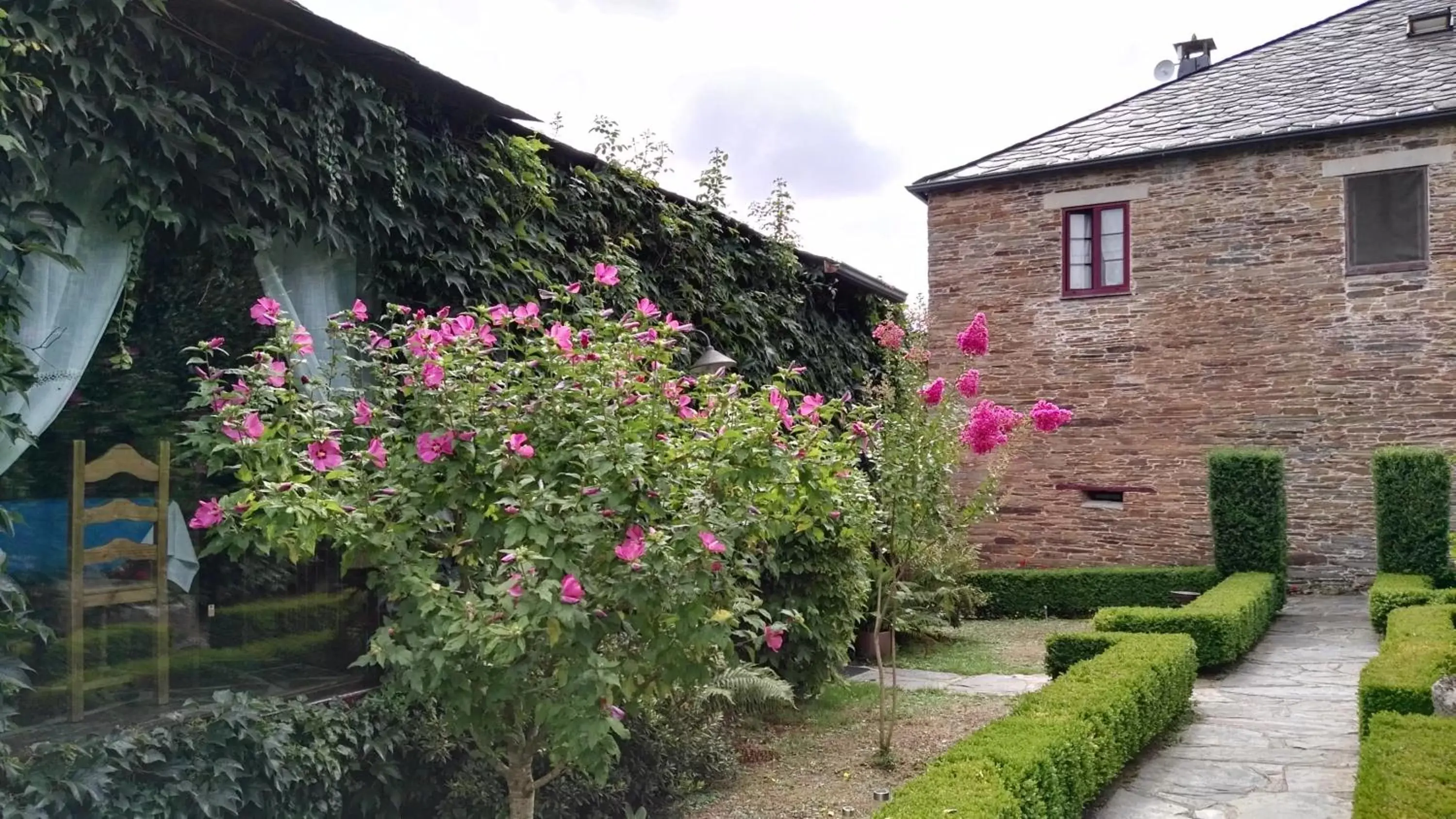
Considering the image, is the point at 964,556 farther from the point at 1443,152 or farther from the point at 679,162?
the point at 1443,152

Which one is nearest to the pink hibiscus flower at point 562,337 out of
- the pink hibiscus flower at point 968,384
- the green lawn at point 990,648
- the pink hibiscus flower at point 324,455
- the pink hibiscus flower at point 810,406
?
the pink hibiscus flower at point 324,455

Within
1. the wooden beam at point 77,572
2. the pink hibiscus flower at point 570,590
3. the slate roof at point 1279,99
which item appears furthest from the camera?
the slate roof at point 1279,99

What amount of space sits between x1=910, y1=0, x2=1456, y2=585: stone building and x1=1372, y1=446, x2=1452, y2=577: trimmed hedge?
5.36 feet

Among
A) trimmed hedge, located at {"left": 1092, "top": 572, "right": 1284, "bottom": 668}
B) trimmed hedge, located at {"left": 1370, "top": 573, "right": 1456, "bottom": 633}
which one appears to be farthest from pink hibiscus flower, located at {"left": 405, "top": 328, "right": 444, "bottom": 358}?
trimmed hedge, located at {"left": 1370, "top": 573, "right": 1456, "bottom": 633}

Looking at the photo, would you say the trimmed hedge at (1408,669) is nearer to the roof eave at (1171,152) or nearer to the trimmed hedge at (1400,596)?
the trimmed hedge at (1400,596)

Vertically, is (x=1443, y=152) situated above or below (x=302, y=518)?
above

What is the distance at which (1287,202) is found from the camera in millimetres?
12711

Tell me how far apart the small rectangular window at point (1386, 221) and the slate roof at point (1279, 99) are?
2.29ft

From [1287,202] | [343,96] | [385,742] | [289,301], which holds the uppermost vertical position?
[1287,202]

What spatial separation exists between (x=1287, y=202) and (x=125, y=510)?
12713 mm

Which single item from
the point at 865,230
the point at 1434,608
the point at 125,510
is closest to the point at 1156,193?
the point at 865,230

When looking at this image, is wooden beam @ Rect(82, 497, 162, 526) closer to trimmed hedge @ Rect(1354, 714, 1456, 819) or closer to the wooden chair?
the wooden chair

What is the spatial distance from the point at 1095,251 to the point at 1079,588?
4.48 metres

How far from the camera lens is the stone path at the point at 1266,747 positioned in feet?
17.5
